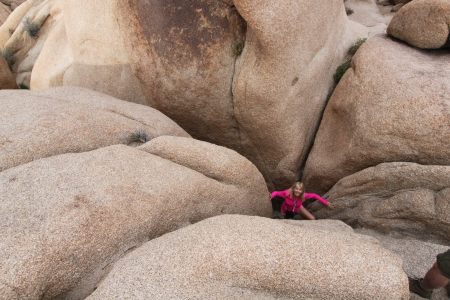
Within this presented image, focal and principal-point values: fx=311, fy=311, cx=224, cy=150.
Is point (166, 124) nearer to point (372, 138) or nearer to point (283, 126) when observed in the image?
point (283, 126)

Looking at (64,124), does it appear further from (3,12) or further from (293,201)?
(3,12)

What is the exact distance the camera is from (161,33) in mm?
8719

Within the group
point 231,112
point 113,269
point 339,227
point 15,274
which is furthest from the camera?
point 231,112

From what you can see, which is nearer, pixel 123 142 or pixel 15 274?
pixel 15 274

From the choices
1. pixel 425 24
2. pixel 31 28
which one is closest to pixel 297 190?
pixel 425 24

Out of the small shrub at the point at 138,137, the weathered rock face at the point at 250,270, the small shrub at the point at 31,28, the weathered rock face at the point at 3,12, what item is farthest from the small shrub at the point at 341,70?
the weathered rock face at the point at 3,12

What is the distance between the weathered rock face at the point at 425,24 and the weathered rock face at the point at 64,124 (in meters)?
7.12

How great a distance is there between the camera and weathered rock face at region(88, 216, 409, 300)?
4258 mm

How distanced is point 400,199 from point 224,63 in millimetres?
5702

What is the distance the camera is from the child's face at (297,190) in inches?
Result: 324

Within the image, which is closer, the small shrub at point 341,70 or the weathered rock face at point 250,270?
the weathered rock face at point 250,270

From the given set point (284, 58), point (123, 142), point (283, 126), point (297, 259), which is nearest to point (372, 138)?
point (283, 126)

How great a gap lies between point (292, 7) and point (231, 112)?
3.36m

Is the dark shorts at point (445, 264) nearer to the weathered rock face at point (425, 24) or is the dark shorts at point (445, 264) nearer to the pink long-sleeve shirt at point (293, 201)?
the pink long-sleeve shirt at point (293, 201)
